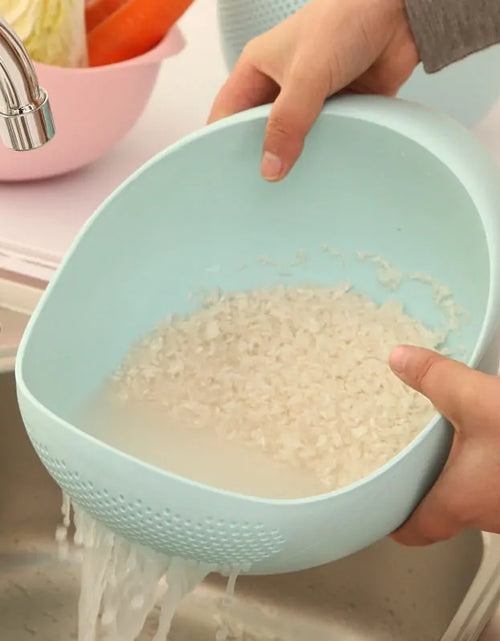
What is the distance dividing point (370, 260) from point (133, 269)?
18 cm

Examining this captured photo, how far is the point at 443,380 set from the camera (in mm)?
491

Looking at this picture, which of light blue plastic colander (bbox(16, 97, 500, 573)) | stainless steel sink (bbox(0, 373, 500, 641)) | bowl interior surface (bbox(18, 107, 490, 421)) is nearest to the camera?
light blue plastic colander (bbox(16, 97, 500, 573))

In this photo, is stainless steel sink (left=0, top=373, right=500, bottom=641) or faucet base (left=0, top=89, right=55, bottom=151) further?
stainless steel sink (left=0, top=373, right=500, bottom=641)

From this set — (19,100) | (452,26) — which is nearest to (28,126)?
(19,100)

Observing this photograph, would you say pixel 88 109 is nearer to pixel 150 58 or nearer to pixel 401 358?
pixel 150 58

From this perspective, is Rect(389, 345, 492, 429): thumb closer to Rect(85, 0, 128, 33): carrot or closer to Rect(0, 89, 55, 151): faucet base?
Rect(0, 89, 55, 151): faucet base

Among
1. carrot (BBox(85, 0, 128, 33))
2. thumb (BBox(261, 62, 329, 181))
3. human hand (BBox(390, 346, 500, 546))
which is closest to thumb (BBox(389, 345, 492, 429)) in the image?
human hand (BBox(390, 346, 500, 546))

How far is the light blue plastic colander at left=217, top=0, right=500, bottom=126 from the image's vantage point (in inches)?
29.6

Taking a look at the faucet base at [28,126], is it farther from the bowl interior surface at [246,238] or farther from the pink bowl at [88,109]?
the pink bowl at [88,109]

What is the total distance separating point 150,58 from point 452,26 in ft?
0.83

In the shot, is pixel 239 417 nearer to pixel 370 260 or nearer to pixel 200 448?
pixel 200 448

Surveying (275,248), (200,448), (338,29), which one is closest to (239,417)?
(200,448)

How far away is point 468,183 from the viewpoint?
1.87 ft

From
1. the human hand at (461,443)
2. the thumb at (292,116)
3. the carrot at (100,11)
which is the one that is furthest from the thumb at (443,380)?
the carrot at (100,11)
